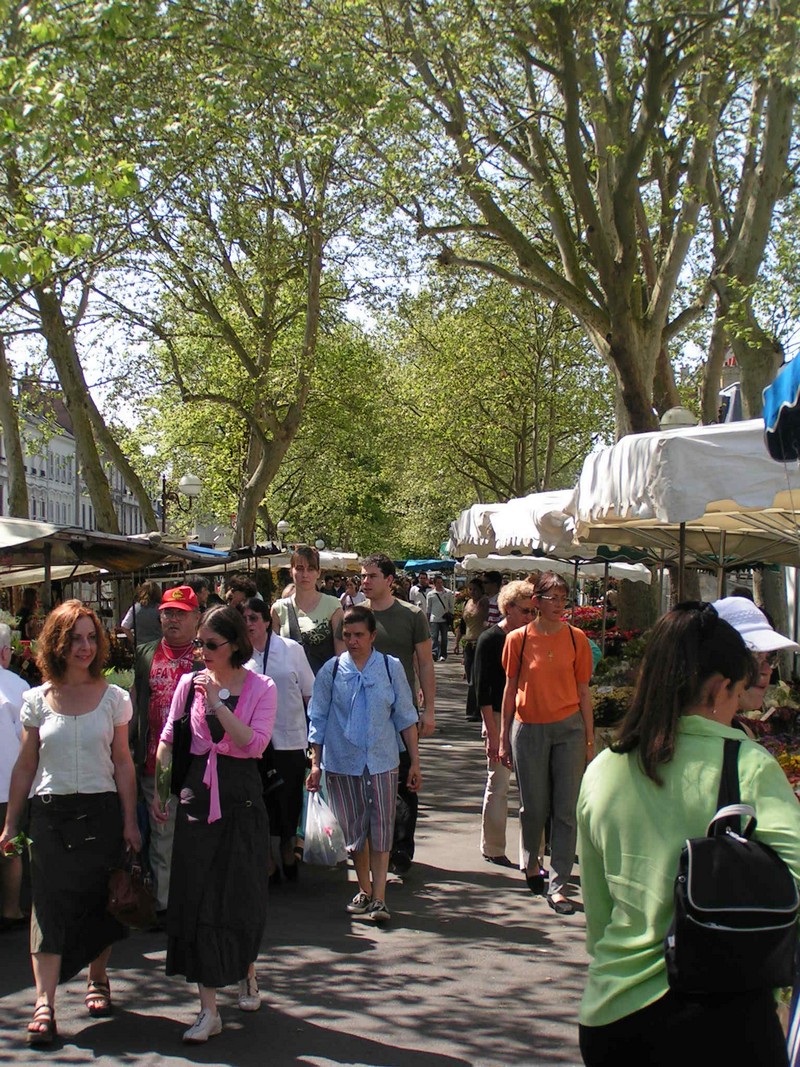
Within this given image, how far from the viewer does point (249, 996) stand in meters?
5.34

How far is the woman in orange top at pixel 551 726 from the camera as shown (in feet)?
24.0

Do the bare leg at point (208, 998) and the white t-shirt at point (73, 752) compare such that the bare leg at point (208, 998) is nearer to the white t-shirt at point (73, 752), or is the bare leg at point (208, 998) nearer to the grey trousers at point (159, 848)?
the white t-shirt at point (73, 752)

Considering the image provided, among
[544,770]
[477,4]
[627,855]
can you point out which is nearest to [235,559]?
[477,4]

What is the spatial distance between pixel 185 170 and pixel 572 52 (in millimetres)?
5294

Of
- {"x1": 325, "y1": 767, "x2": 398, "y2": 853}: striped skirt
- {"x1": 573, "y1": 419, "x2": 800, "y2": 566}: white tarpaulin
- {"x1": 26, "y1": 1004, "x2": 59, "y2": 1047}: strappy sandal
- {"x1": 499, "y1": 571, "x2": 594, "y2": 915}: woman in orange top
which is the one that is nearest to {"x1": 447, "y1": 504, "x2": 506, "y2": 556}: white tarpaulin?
{"x1": 573, "y1": 419, "x2": 800, "y2": 566}: white tarpaulin

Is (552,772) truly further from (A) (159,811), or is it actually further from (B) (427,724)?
(A) (159,811)

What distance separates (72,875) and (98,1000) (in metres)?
0.60

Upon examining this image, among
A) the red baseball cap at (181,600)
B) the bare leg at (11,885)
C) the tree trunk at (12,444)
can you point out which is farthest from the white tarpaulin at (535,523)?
the tree trunk at (12,444)

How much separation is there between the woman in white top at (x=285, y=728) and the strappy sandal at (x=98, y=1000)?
2.18 m

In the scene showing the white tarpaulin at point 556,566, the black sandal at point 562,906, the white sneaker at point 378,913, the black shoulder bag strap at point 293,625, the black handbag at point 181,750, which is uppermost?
the white tarpaulin at point 556,566

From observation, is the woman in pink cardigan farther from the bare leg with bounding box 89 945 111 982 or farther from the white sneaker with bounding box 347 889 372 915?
the white sneaker with bounding box 347 889 372 915

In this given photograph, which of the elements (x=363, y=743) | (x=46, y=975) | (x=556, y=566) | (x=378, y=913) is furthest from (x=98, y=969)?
(x=556, y=566)

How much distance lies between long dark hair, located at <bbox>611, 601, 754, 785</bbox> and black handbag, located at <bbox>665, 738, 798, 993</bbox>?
25cm

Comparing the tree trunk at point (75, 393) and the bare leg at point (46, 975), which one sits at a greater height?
the tree trunk at point (75, 393)
